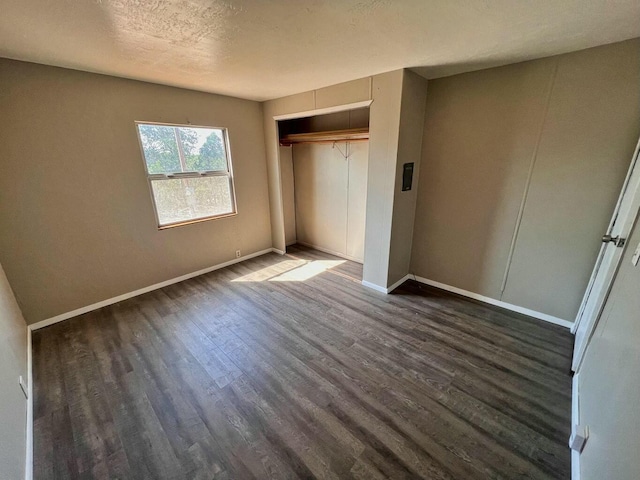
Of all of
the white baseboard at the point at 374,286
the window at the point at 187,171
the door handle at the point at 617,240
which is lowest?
the white baseboard at the point at 374,286

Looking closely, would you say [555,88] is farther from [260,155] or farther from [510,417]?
[260,155]

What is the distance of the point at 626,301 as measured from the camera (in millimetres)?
1282

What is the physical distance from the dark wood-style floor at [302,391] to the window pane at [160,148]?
1668 mm

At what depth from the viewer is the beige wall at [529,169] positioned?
200 cm

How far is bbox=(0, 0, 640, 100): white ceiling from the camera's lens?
139 cm

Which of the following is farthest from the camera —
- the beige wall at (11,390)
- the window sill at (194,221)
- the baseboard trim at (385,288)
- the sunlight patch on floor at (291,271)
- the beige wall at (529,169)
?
the sunlight patch on floor at (291,271)

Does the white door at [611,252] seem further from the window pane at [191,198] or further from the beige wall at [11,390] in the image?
the window pane at [191,198]

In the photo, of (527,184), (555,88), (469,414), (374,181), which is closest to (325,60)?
(374,181)

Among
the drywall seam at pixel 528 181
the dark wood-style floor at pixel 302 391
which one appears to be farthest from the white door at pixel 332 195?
the drywall seam at pixel 528 181

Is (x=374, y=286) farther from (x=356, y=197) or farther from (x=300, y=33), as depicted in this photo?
(x=300, y=33)

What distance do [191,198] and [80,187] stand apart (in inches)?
44.2

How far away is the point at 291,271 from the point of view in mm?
3824

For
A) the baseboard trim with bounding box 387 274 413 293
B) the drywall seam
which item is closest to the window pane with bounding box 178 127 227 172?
the baseboard trim with bounding box 387 274 413 293

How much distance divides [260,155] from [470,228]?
3.16m
